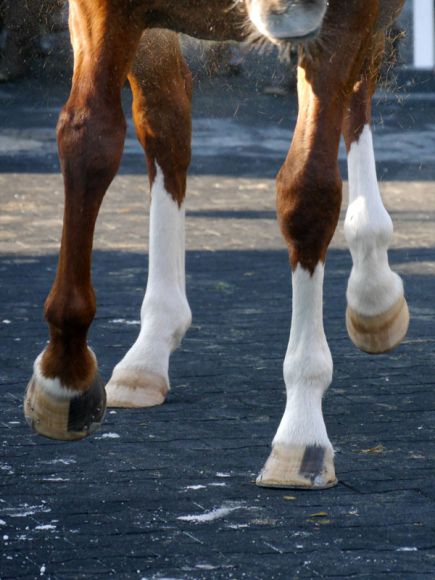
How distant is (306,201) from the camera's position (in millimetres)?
4371

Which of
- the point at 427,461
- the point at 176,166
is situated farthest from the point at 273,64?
the point at 427,461

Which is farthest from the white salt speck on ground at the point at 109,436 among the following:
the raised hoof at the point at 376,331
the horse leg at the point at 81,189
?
the raised hoof at the point at 376,331

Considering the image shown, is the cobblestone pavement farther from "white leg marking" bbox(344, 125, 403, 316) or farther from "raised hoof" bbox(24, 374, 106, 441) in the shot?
"white leg marking" bbox(344, 125, 403, 316)

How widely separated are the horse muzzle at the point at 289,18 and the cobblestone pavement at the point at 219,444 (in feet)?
4.07

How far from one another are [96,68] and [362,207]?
70.8 inches

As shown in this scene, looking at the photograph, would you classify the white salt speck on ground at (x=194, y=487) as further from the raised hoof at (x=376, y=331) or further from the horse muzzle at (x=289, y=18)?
the raised hoof at (x=376, y=331)

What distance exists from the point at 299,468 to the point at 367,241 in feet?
5.22

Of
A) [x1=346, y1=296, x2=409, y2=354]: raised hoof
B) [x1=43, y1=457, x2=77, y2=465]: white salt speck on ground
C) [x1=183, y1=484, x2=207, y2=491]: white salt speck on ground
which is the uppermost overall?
[x1=346, y1=296, x2=409, y2=354]: raised hoof

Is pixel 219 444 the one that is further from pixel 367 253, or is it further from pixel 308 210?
pixel 367 253

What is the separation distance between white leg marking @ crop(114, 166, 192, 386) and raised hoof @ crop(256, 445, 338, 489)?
112 centimetres

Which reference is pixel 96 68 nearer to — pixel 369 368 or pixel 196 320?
pixel 369 368

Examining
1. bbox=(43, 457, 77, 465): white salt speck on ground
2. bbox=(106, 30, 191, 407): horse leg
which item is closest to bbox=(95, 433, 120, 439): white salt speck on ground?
bbox=(43, 457, 77, 465): white salt speck on ground

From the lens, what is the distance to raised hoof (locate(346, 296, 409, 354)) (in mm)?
5574

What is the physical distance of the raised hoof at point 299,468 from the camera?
4.28 meters
